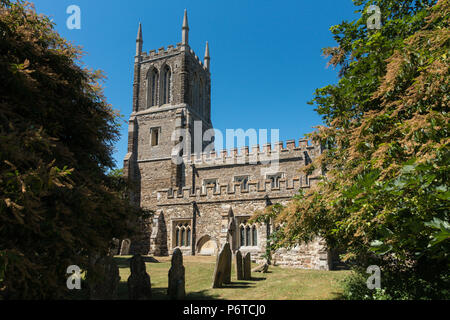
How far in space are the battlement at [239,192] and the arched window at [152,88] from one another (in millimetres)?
12321

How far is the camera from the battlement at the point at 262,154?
2111 cm

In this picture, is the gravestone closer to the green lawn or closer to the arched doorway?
the green lawn

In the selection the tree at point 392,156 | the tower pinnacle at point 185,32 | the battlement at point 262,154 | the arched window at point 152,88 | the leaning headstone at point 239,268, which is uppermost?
the tower pinnacle at point 185,32

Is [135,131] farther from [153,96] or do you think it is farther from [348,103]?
[348,103]

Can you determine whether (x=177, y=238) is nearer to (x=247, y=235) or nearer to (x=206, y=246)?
(x=206, y=246)

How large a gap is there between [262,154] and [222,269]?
1393 centimetres

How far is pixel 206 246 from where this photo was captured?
714 inches

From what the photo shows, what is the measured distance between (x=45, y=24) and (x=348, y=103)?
6.60 m

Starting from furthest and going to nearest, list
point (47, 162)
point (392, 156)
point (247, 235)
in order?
point (247, 235), point (47, 162), point (392, 156)

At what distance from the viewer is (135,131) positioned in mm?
28188

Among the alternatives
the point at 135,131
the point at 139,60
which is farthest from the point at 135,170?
the point at 139,60

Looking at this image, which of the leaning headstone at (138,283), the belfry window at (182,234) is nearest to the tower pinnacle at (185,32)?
the belfry window at (182,234)

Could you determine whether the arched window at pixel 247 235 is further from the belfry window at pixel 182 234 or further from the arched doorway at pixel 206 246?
the belfry window at pixel 182 234

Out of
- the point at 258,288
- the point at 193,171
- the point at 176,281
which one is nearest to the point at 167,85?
the point at 193,171
